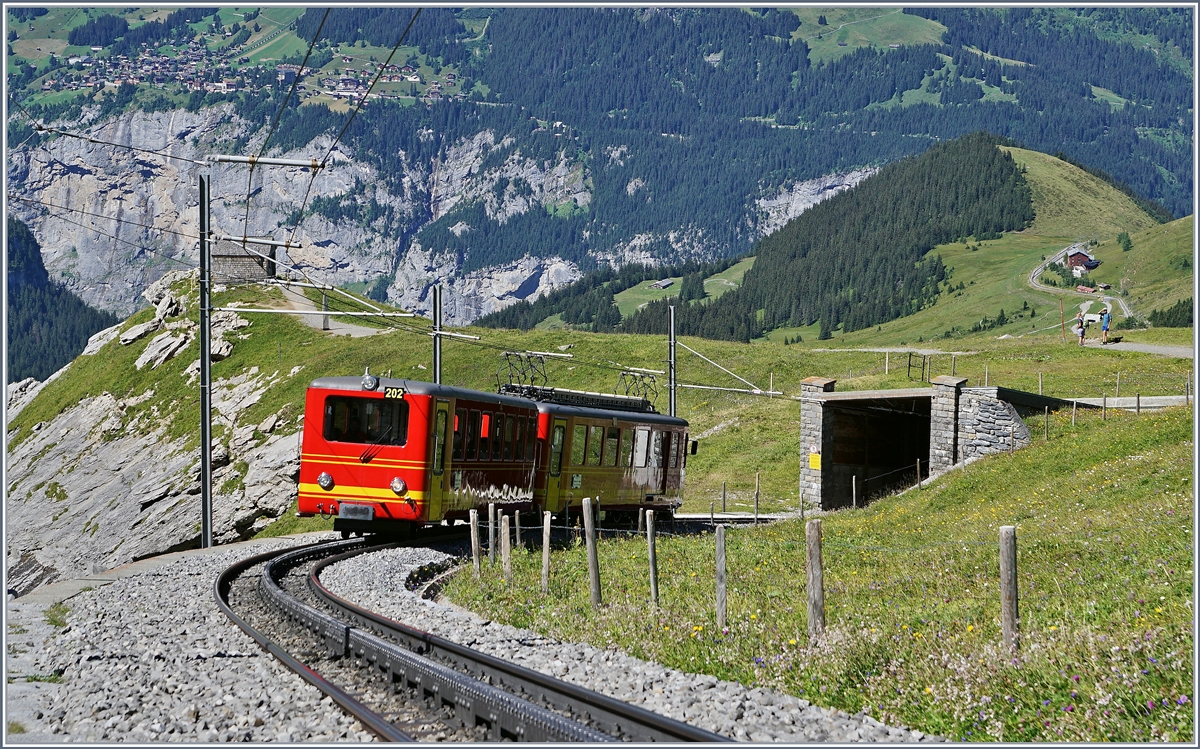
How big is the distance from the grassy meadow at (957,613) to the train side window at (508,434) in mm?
3823

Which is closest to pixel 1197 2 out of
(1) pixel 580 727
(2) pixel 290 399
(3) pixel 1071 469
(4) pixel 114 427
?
(1) pixel 580 727

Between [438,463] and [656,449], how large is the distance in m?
12.0

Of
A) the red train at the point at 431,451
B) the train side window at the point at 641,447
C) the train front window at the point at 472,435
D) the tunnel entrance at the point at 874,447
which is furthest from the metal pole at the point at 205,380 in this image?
the tunnel entrance at the point at 874,447

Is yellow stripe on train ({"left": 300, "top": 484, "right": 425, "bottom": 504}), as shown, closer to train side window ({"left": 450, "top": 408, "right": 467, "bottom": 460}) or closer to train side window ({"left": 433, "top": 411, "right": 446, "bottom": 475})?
train side window ({"left": 433, "top": 411, "right": 446, "bottom": 475})

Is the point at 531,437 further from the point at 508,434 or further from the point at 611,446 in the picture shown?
the point at 611,446

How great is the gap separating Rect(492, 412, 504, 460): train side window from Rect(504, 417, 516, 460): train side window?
0.50 feet

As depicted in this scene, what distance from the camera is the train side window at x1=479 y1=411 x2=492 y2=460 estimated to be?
26.3m

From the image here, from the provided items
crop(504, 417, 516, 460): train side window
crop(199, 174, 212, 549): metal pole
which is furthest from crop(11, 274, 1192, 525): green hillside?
crop(199, 174, 212, 549): metal pole

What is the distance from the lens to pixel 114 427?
76312 millimetres

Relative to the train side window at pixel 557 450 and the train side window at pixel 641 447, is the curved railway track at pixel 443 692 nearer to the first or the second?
the train side window at pixel 557 450

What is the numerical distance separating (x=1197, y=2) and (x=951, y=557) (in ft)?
29.4

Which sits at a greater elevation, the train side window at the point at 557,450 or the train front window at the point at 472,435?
the train front window at the point at 472,435

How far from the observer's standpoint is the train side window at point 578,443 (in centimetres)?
3022

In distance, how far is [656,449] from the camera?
3531 cm
